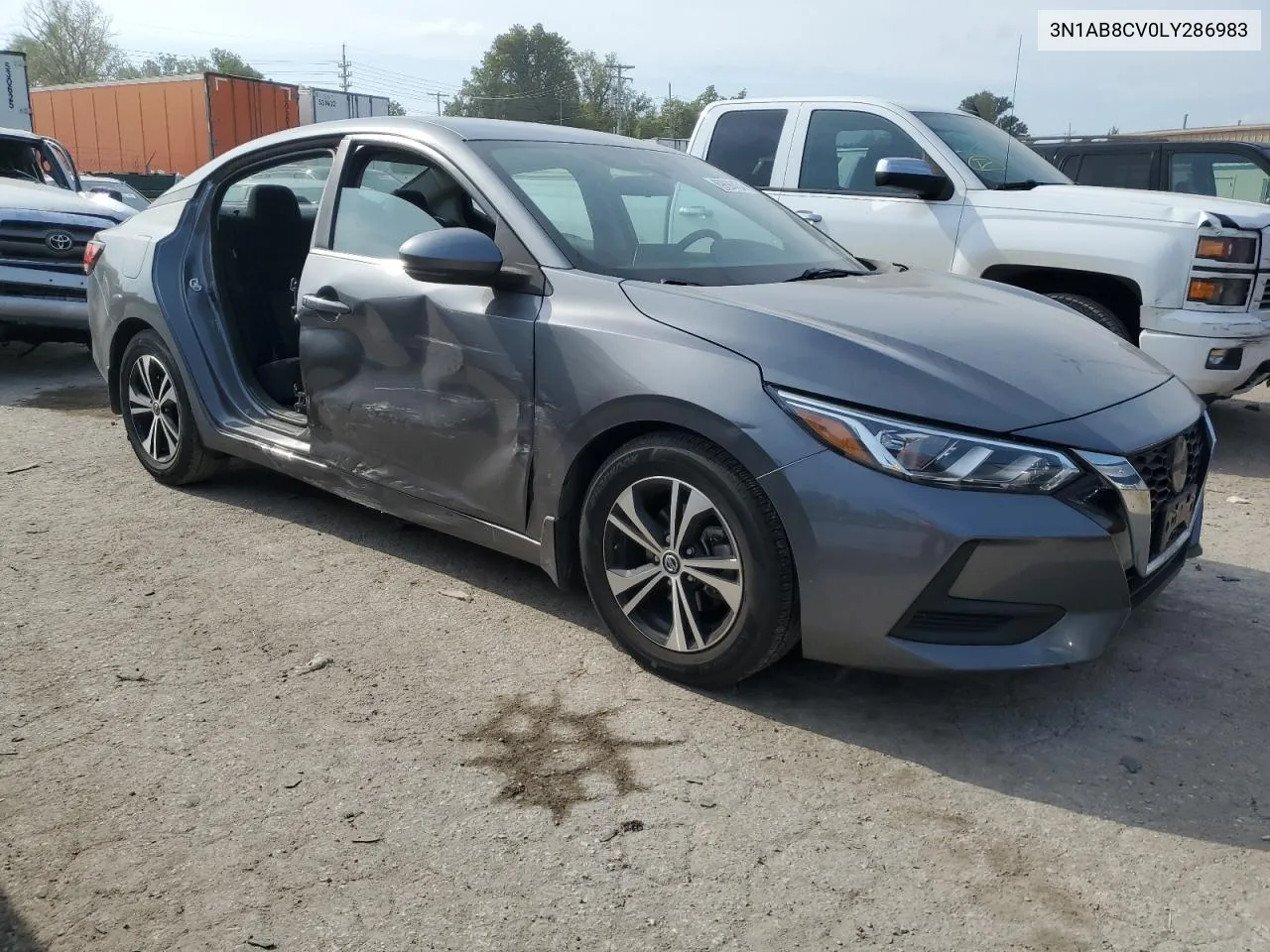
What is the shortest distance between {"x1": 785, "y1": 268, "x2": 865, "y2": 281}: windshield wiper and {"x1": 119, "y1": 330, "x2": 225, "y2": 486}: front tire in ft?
9.22

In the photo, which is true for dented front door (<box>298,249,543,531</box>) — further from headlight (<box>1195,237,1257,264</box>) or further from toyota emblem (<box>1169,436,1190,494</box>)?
headlight (<box>1195,237,1257,264</box>)

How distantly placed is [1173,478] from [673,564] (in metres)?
1.46

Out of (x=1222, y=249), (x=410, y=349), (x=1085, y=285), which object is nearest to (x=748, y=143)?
(x=1085, y=285)

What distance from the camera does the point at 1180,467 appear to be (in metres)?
3.33

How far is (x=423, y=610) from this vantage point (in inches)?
155

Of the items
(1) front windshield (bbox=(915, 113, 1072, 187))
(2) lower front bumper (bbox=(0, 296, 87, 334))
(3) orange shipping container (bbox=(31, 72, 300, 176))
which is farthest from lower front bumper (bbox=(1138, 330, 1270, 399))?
(3) orange shipping container (bbox=(31, 72, 300, 176))

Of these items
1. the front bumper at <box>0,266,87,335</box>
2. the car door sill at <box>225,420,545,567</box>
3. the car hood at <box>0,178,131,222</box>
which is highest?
the car hood at <box>0,178,131,222</box>

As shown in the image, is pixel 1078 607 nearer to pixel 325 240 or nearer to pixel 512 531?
pixel 512 531

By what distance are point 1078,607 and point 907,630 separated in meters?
0.45

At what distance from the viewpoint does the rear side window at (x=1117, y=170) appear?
9.27 meters

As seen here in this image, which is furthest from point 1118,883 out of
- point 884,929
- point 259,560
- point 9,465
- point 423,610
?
point 9,465

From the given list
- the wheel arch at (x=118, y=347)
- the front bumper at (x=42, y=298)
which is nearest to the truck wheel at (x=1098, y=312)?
the wheel arch at (x=118, y=347)

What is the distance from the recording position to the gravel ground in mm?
2365

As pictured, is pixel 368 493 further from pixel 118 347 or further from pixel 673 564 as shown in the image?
pixel 118 347
